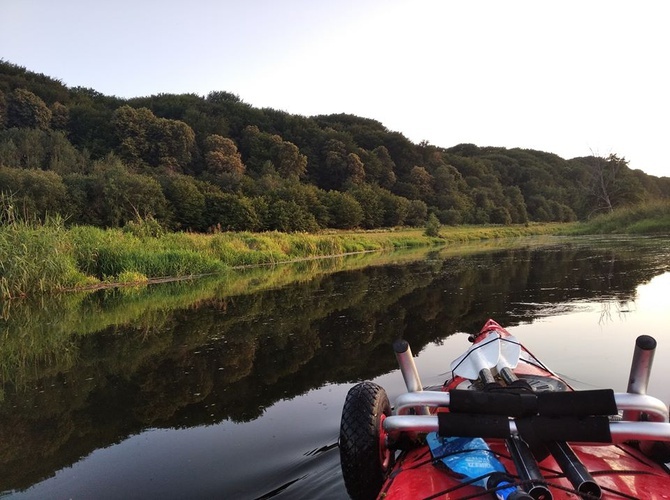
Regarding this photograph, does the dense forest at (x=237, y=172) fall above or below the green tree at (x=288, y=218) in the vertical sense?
above

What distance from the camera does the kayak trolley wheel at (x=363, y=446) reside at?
2473 millimetres

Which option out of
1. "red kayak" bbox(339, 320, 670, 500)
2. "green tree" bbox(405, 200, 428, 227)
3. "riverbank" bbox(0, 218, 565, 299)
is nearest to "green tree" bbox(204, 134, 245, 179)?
"green tree" bbox(405, 200, 428, 227)

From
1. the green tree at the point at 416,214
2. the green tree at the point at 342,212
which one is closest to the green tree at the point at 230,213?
the green tree at the point at 342,212

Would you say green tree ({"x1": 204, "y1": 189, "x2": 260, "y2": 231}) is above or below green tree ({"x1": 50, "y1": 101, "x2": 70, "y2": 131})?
below

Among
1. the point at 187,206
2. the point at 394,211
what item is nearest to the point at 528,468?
the point at 187,206

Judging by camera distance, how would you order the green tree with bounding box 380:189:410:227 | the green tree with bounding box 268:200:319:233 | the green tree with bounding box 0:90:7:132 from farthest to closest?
the green tree with bounding box 0:90:7:132, the green tree with bounding box 380:189:410:227, the green tree with bounding box 268:200:319:233

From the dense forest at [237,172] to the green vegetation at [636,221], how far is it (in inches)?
347

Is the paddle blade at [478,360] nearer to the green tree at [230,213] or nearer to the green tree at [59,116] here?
the green tree at [230,213]

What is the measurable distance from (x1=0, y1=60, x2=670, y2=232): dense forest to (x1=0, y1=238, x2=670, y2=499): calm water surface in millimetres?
12956

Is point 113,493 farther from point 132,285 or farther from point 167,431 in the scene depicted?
point 132,285

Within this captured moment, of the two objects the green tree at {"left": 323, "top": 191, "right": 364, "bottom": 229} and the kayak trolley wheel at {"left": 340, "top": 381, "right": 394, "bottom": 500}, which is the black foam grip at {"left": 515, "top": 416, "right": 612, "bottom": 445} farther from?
the green tree at {"left": 323, "top": 191, "right": 364, "bottom": 229}

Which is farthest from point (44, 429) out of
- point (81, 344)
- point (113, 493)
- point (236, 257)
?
point (236, 257)

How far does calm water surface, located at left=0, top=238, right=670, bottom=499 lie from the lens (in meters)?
3.40

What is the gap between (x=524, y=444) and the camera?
1.98 metres
